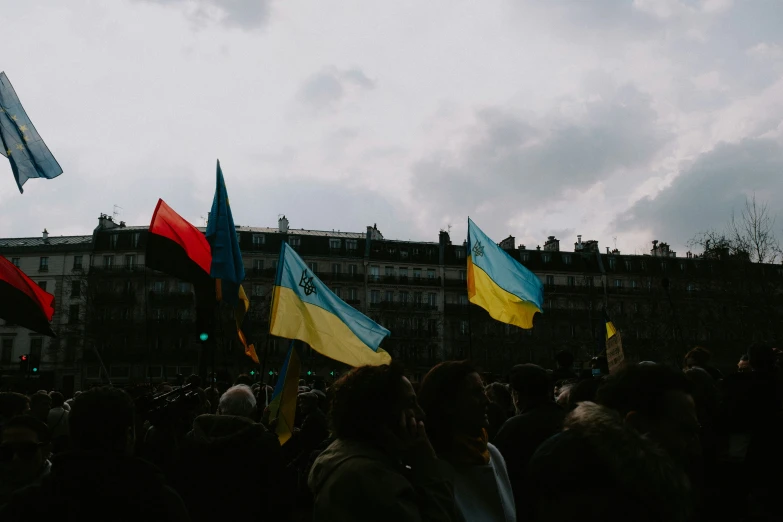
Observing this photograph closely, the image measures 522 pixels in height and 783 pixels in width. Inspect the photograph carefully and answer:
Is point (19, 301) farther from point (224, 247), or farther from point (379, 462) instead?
point (379, 462)

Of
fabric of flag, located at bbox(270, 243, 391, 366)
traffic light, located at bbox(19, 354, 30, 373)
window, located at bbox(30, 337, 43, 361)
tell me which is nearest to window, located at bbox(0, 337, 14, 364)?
window, located at bbox(30, 337, 43, 361)

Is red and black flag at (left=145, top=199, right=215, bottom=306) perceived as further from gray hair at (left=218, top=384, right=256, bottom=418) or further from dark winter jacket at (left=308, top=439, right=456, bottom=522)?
dark winter jacket at (left=308, top=439, right=456, bottom=522)

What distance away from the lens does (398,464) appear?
2754 millimetres

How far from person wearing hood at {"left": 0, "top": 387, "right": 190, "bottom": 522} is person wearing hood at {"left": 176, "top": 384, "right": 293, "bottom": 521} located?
1599mm

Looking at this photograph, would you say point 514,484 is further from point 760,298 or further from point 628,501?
point 760,298

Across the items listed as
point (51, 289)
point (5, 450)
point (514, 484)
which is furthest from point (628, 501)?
point (51, 289)

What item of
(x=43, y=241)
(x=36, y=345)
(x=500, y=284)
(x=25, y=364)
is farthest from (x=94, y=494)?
(x=43, y=241)

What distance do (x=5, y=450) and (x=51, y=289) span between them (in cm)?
6762

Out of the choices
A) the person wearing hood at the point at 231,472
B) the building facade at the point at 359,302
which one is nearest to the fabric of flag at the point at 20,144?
the person wearing hood at the point at 231,472

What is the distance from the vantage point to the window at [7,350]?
62.9 metres

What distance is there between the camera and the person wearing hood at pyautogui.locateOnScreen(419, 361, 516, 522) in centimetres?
335

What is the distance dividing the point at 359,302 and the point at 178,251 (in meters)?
56.1

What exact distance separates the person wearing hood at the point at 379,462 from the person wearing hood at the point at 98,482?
0.64 meters

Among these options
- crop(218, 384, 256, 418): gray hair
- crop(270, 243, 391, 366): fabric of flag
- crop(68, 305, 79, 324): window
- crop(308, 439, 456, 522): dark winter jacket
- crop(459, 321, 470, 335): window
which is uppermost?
crop(68, 305, 79, 324): window
